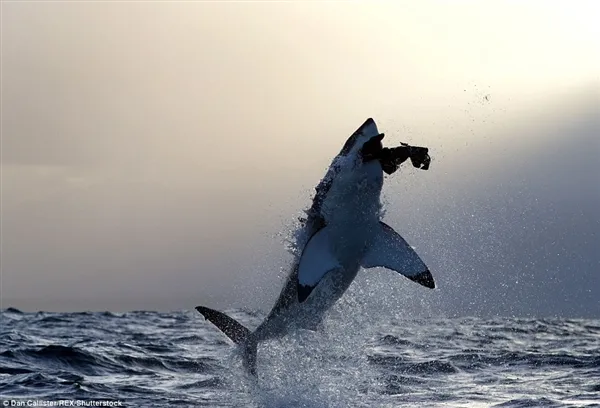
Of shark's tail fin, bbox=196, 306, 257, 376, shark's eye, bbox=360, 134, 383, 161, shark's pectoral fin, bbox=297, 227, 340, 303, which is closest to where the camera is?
shark's eye, bbox=360, 134, 383, 161

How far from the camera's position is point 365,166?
41.6ft

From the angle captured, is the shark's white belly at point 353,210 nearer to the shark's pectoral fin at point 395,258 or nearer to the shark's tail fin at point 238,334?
the shark's pectoral fin at point 395,258

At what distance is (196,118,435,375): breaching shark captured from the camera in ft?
41.8

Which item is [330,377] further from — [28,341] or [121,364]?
[28,341]

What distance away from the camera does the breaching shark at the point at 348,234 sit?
502 inches

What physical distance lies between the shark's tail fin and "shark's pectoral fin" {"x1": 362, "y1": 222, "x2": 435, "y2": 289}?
3077 millimetres

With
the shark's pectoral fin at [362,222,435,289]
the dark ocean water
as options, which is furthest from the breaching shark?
the dark ocean water

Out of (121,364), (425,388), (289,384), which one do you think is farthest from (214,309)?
(121,364)

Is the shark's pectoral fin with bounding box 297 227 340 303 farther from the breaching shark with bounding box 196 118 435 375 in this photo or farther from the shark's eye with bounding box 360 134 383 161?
the shark's eye with bounding box 360 134 383 161

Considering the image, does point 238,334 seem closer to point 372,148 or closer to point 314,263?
point 314,263

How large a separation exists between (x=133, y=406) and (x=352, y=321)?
455 cm

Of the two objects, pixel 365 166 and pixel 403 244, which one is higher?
pixel 365 166

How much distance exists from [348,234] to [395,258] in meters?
0.99

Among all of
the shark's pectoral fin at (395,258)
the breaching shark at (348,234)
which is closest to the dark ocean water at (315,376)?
the breaching shark at (348,234)
